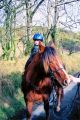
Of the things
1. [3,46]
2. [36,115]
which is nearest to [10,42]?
[3,46]

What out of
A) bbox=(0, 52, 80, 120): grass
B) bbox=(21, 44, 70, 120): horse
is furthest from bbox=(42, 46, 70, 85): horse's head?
bbox=(0, 52, 80, 120): grass

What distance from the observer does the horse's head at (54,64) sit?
5.48 m

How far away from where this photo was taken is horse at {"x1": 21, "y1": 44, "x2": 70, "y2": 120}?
221 inches

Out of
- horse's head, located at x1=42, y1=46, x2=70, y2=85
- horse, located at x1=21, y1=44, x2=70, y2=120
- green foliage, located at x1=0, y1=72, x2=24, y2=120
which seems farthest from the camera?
green foliage, located at x1=0, y1=72, x2=24, y2=120

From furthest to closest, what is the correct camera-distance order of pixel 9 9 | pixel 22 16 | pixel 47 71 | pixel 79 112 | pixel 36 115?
pixel 22 16
pixel 9 9
pixel 36 115
pixel 79 112
pixel 47 71

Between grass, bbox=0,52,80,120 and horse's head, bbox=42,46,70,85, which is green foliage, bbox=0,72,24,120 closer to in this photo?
grass, bbox=0,52,80,120

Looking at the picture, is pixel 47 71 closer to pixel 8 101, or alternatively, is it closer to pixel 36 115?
pixel 36 115

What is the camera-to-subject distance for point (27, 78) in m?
7.24

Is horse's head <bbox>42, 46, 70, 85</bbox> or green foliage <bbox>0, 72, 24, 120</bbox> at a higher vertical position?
horse's head <bbox>42, 46, 70, 85</bbox>

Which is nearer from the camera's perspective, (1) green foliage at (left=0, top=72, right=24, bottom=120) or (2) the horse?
(2) the horse

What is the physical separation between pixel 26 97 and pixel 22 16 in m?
11.4

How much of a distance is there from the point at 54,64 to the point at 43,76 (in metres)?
1.09

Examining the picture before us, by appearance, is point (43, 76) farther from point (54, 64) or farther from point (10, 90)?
point (10, 90)

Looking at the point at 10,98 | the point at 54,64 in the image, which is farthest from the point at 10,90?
the point at 54,64
